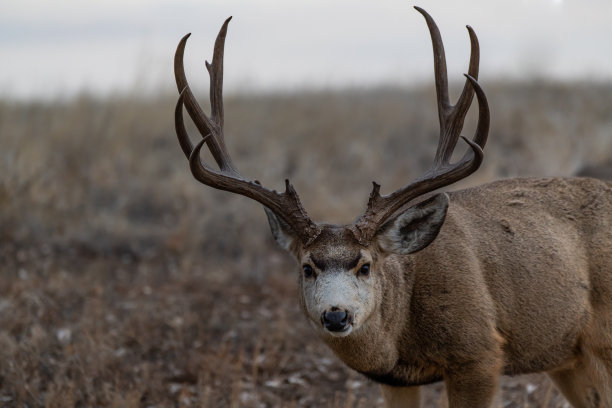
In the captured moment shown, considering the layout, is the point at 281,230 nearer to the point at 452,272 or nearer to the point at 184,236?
the point at 452,272

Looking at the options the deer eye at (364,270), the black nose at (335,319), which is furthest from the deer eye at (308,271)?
the black nose at (335,319)

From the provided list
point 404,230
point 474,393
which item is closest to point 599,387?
point 474,393

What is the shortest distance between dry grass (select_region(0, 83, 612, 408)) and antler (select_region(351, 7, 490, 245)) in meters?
1.87

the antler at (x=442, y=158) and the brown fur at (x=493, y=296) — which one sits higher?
the antler at (x=442, y=158)

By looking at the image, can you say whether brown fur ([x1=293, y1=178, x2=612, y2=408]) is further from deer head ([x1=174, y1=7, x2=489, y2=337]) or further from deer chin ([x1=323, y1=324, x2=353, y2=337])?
deer chin ([x1=323, y1=324, x2=353, y2=337])

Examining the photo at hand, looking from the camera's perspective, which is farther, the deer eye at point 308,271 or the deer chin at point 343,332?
the deer eye at point 308,271

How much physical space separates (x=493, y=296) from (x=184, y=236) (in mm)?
5579

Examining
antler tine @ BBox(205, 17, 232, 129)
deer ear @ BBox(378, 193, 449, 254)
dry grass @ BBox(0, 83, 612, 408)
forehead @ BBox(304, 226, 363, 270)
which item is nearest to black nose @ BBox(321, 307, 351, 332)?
forehead @ BBox(304, 226, 363, 270)

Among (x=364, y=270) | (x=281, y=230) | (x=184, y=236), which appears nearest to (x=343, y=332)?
(x=364, y=270)

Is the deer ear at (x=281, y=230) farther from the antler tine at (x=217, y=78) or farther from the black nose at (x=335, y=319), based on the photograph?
the black nose at (x=335, y=319)

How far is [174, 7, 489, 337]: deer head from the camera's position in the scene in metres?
4.44

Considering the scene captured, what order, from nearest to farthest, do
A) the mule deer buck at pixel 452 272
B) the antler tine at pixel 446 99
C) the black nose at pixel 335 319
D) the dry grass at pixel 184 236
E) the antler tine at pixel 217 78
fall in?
the black nose at pixel 335 319 → the mule deer buck at pixel 452 272 → the antler tine at pixel 446 99 → the antler tine at pixel 217 78 → the dry grass at pixel 184 236

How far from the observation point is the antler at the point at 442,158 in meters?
4.58

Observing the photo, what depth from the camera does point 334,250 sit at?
455cm
